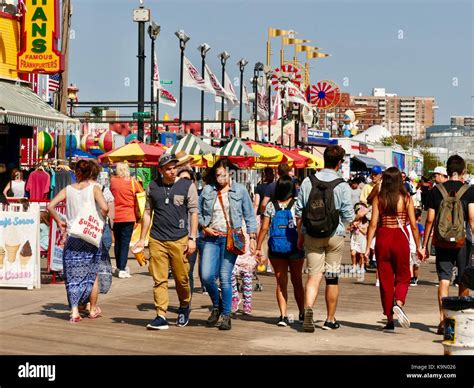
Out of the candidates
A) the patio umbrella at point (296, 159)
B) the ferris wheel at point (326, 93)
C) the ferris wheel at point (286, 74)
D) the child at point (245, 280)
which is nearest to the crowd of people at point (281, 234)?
the child at point (245, 280)

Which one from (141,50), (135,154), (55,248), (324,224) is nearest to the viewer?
(324,224)

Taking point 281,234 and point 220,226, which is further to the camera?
point 281,234

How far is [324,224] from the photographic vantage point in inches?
424

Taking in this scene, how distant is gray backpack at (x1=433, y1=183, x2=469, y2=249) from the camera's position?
1102 centimetres

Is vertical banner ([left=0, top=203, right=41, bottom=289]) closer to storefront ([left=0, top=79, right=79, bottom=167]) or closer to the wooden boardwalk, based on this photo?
the wooden boardwalk

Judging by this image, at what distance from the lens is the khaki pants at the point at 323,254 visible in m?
10.9

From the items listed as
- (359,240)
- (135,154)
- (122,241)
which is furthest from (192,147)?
(122,241)

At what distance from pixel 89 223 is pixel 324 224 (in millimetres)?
2617

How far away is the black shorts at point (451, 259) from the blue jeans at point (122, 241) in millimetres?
6474

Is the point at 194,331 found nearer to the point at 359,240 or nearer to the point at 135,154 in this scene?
the point at 359,240

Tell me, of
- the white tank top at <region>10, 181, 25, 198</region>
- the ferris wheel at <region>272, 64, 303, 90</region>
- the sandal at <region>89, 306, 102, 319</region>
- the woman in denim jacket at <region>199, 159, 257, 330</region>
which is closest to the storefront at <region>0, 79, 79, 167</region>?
the white tank top at <region>10, 181, 25, 198</region>

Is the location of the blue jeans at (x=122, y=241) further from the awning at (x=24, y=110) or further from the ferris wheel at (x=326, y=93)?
the ferris wheel at (x=326, y=93)

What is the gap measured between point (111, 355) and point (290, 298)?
16.8 feet
